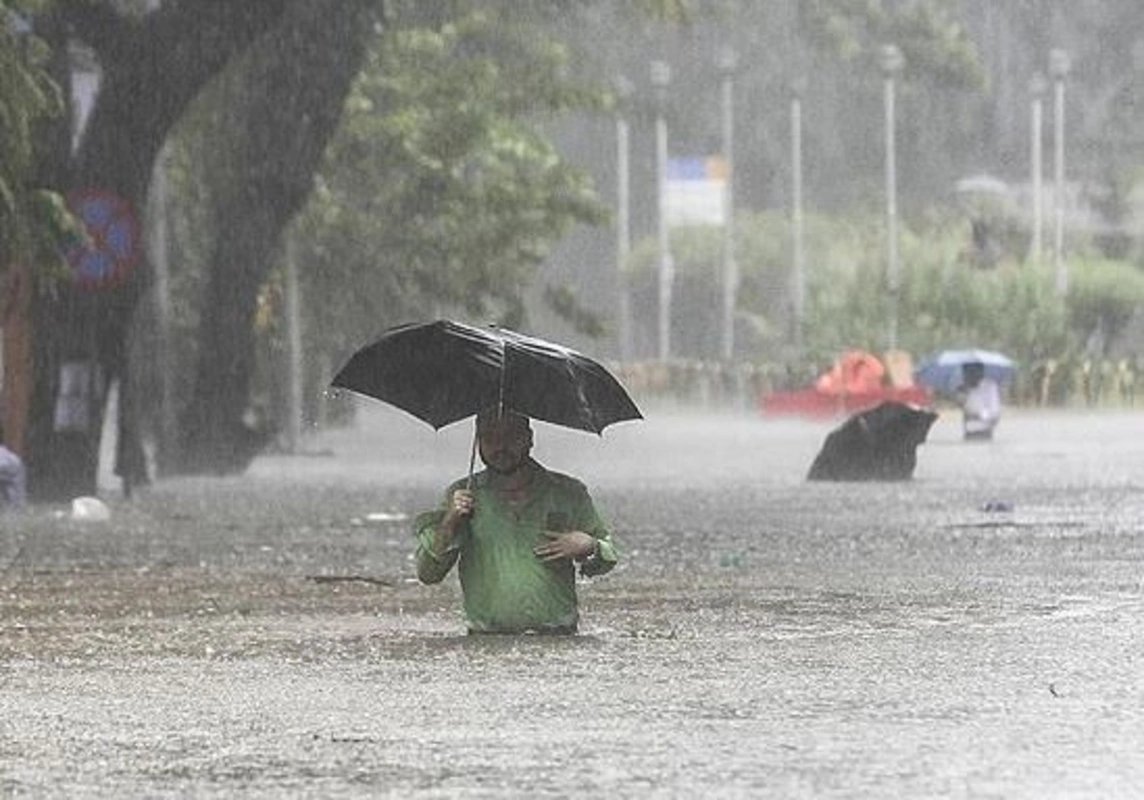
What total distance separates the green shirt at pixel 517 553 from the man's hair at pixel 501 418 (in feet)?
0.62

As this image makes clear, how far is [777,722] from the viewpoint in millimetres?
12719

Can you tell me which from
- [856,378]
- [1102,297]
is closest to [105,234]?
[856,378]

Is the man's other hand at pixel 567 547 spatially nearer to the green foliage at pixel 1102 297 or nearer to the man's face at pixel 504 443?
the man's face at pixel 504 443

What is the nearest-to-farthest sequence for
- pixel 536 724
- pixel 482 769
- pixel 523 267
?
1. pixel 482 769
2. pixel 536 724
3. pixel 523 267

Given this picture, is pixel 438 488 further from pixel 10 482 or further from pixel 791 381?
pixel 791 381

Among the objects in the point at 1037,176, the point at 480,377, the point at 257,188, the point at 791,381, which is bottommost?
the point at 480,377

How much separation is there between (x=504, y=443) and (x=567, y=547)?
19.7 inches

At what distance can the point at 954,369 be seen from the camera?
209 ft

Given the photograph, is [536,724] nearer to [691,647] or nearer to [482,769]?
[482,769]

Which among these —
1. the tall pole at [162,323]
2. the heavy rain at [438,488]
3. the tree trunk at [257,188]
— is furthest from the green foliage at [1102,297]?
the tree trunk at [257,188]

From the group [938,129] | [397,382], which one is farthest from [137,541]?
[938,129]

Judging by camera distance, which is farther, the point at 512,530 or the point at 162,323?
the point at 162,323

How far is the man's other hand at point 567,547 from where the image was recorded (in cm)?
1517

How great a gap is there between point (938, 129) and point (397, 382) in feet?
378
